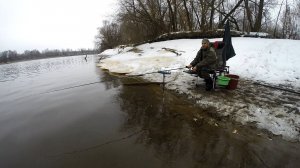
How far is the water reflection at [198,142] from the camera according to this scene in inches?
126

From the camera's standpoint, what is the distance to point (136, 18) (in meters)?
23.2

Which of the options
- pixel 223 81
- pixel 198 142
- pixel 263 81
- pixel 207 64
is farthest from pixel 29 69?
pixel 198 142

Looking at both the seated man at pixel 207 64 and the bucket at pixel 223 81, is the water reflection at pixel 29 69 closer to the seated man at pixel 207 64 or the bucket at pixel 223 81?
the seated man at pixel 207 64

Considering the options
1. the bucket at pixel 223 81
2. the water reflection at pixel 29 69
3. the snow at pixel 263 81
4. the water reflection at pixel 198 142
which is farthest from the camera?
the water reflection at pixel 29 69

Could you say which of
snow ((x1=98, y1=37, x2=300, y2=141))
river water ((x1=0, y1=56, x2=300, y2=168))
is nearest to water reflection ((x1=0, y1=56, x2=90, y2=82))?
snow ((x1=98, y1=37, x2=300, y2=141))

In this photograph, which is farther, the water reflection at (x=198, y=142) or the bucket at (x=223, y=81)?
the bucket at (x=223, y=81)

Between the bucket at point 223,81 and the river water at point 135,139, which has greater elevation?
the bucket at point 223,81

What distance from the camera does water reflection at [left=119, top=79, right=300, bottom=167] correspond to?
3.20 meters

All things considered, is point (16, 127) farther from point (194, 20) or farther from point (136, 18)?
point (194, 20)

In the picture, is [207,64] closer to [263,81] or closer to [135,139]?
[263,81]

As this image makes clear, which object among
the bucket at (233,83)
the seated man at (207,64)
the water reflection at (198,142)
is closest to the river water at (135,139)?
the water reflection at (198,142)

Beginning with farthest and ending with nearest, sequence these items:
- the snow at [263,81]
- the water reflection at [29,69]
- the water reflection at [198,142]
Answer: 1. the water reflection at [29,69]
2. the snow at [263,81]
3. the water reflection at [198,142]

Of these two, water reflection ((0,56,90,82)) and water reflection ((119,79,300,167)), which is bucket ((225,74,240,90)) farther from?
water reflection ((0,56,90,82))

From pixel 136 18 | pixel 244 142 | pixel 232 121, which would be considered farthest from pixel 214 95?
pixel 136 18
